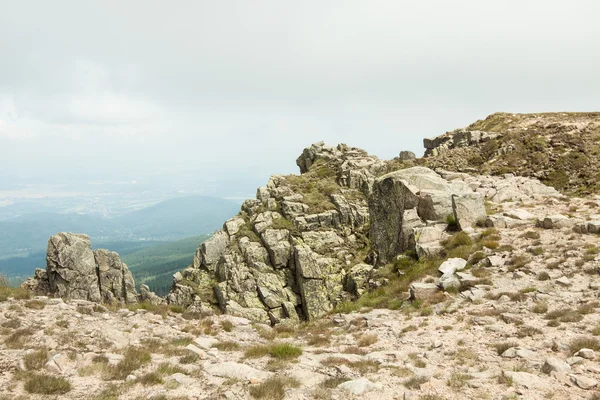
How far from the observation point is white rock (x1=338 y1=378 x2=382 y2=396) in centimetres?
899

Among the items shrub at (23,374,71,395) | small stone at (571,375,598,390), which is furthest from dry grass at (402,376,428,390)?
shrub at (23,374,71,395)

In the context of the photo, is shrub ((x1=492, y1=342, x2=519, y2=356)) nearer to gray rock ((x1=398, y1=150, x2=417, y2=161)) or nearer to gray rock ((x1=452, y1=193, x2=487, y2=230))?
gray rock ((x1=452, y1=193, x2=487, y2=230))

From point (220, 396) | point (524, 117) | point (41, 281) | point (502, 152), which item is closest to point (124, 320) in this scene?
point (220, 396)

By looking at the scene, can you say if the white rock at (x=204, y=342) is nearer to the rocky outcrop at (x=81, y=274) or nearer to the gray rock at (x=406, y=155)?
the rocky outcrop at (x=81, y=274)

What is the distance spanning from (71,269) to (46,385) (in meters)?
34.1

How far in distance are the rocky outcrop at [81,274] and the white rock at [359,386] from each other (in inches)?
1393

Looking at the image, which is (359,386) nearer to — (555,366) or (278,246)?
(555,366)

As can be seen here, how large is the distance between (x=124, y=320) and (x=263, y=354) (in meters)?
7.74

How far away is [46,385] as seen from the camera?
345 inches

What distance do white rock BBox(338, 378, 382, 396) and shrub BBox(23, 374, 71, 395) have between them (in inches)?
297

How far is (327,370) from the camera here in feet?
35.3

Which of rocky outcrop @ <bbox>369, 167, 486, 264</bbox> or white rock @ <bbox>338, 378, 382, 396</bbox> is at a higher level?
rocky outcrop @ <bbox>369, 167, 486, 264</bbox>

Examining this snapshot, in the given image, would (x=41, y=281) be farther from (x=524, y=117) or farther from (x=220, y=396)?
(x=524, y=117)

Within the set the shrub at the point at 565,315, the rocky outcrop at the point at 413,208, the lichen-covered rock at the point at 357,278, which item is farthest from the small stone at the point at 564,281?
the lichen-covered rock at the point at 357,278
